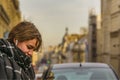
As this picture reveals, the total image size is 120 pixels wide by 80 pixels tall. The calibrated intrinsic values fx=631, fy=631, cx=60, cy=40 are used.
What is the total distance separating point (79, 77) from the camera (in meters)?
11.3

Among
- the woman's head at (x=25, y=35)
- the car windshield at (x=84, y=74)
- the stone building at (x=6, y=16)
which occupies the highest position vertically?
the stone building at (x=6, y=16)

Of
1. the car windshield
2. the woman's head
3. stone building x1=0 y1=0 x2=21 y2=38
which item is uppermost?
stone building x1=0 y1=0 x2=21 y2=38

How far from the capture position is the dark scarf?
12.7ft

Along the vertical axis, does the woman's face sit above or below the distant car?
above

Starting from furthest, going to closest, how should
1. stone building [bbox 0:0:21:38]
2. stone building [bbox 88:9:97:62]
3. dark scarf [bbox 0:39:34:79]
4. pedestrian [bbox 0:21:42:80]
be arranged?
stone building [bbox 88:9:97:62]
stone building [bbox 0:0:21:38]
dark scarf [bbox 0:39:34:79]
pedestrian [bbox 0:21:42:80]

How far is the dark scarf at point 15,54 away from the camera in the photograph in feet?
12.7

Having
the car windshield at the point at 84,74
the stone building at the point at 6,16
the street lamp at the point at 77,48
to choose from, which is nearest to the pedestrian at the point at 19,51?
the car windshield at the point at 84,74

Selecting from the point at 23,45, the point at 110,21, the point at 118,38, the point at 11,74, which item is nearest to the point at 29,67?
the point at 23,45

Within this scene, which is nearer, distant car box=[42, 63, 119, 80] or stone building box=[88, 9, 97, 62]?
distant car box=[42, 63, 119, 80]

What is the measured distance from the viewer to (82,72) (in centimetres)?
1147

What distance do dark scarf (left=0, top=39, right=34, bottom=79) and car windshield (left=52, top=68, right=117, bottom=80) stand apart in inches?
278

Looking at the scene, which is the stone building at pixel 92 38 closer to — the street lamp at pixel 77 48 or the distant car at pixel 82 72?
the street lamp at pixel 77 48

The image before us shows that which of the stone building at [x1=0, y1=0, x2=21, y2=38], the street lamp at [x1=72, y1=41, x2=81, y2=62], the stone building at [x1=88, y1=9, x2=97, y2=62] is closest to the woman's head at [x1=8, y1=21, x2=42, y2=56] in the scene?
the stone building at [x1=0, y1=0, x2=21, y2=38]

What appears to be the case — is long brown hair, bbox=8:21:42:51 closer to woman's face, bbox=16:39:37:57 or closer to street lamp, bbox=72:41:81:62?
woman's face, bbox=16:39:37:57
